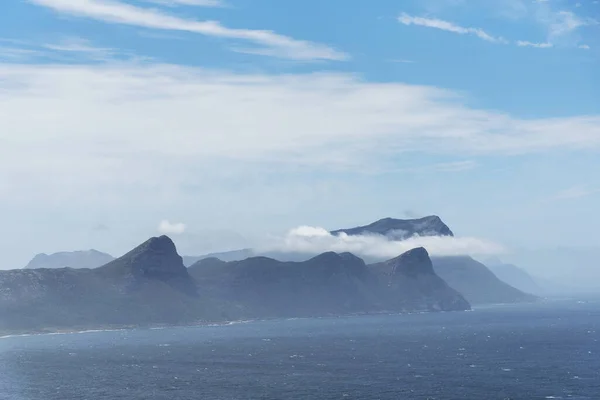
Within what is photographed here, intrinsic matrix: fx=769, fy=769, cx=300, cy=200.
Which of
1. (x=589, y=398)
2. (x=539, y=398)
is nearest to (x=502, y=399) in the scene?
(x=539, y=398)

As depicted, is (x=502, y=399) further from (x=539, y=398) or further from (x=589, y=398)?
(x=589, y=398)
